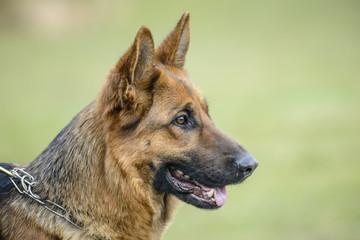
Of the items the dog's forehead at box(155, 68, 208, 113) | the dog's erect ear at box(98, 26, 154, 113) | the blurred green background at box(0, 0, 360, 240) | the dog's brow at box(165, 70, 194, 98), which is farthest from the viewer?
the blurred green background at box(0, 0, 360, 240)

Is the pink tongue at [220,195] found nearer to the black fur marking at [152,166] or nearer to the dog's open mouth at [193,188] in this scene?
the dog's open mouth at [193,188]

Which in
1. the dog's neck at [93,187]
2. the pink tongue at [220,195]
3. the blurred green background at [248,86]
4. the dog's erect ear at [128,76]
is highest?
the blurred green background at [248,86]

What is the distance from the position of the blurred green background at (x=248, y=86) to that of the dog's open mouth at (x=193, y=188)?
4.22 meters

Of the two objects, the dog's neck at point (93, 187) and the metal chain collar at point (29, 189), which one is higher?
the dog's neck at point (93, 187)

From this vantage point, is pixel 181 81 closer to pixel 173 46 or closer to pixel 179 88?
pixel 179 88

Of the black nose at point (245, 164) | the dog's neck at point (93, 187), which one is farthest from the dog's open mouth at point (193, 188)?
the black nose at point (245, 164)

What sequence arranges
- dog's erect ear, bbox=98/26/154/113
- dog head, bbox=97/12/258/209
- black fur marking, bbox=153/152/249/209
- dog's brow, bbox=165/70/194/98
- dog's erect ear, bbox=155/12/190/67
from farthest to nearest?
dog's erect ear, bbox=155/12/190/67, dog's brow, bbox=165/70/194/98, black fur marking, bbox=153/152/249/209, dog head, bbox=97/12/258/209, dog's erect ear, bbox=98/26/154/113

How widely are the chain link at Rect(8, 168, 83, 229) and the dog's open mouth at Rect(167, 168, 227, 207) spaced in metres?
0.90

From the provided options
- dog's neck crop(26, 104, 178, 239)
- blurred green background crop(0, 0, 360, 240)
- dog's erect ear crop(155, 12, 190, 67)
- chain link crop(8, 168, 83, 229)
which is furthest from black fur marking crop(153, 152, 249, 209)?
blurred green background crop(0, 0, 360, 240)

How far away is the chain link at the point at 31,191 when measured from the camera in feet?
12.7

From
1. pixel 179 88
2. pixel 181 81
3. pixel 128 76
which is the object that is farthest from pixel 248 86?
pixel 128 76

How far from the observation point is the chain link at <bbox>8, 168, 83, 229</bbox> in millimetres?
3873

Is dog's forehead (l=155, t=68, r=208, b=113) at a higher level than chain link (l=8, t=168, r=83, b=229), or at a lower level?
higher

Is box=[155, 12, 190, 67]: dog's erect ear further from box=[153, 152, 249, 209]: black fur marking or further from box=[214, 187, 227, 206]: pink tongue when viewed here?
box=[214, 187, 227, 206]: pink tongue
